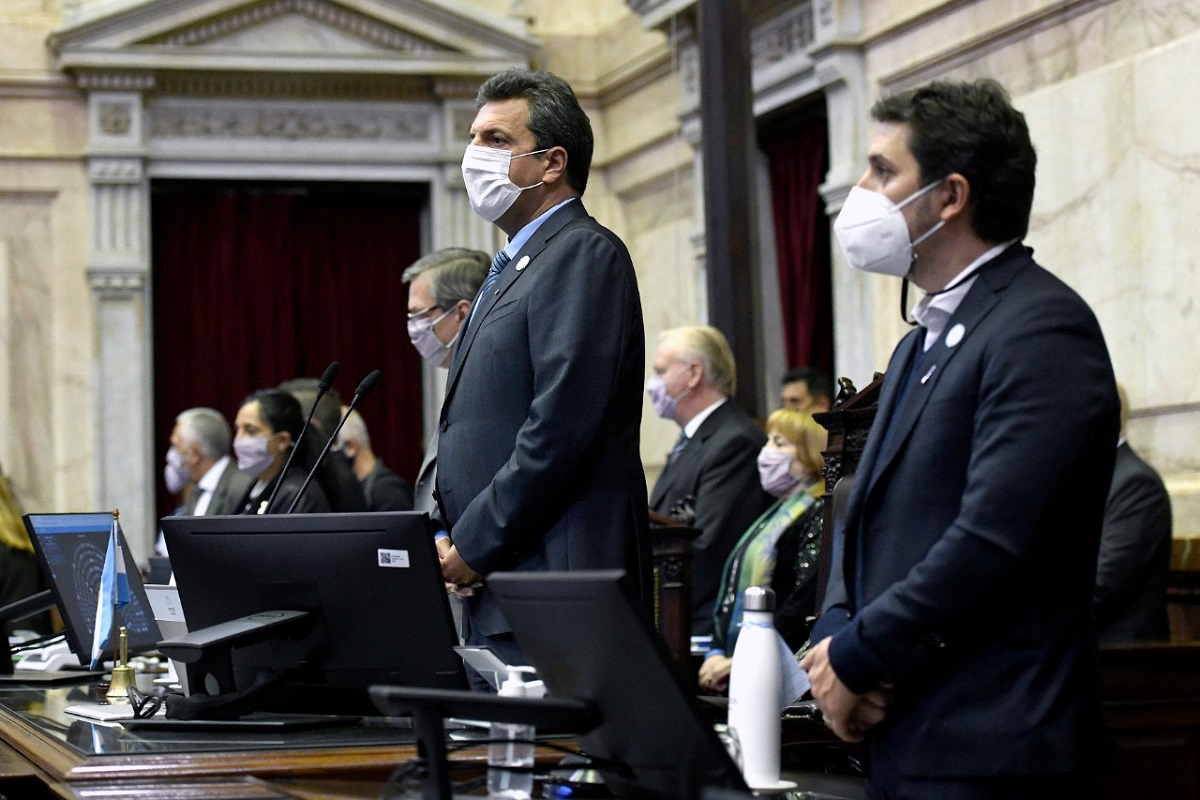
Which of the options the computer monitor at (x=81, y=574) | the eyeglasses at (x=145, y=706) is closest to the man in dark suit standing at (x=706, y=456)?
the computer monitor at (x=81, y=574)

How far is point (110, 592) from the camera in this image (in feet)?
11.3

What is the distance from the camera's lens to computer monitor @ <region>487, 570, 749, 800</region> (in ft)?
5.36

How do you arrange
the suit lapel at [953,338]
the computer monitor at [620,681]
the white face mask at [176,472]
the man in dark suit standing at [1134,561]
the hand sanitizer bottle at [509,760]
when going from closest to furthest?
the computer monitor at [620,681] → the hand sanitizer bottle at [509,760] → the suit lapel at [953,338] → the man in dark suit standing at [1134,561] → the white face mask at [176,472]

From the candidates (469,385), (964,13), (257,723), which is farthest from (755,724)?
(964,13)

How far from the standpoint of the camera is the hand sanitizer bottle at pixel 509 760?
1.79 meters

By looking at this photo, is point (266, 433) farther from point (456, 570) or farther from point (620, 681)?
point (620, 681)

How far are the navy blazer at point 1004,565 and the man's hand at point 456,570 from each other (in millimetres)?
853

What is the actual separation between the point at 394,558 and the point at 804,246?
573cm

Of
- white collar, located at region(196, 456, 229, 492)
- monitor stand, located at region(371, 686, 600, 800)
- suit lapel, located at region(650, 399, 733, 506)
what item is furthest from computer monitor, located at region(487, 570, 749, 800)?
white collar, located at region(196, 456, 229, 492)

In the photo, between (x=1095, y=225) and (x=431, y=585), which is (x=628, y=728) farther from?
(x=1095, y=225)

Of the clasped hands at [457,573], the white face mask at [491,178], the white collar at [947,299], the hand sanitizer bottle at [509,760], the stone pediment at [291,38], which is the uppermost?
the stone pediment at [291,38]

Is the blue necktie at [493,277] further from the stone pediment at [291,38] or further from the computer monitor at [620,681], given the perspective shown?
the stone pediment at [291,38]

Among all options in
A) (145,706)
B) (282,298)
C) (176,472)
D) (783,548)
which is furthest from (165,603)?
(282,298)

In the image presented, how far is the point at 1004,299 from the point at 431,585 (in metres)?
0.85
